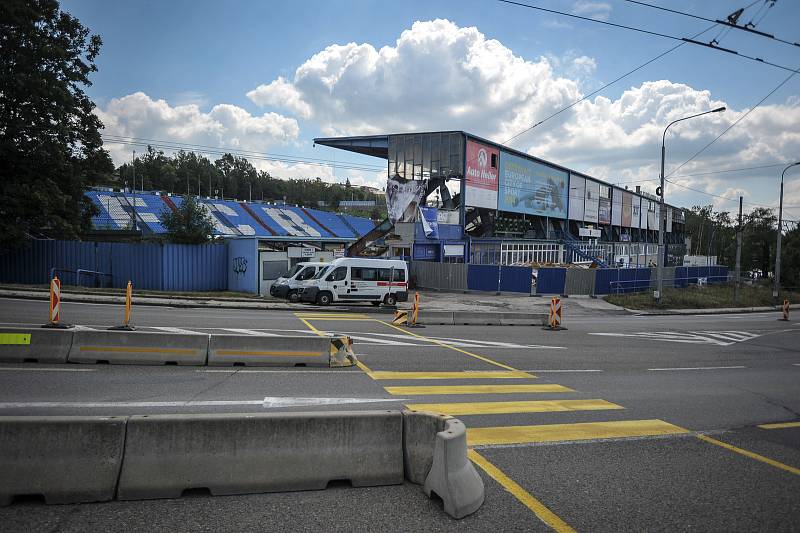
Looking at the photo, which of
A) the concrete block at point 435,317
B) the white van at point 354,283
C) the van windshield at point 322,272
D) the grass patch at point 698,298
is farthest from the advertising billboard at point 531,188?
the concrete block at point 435,317

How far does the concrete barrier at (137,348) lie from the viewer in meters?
9.82

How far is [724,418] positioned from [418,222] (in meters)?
31.5

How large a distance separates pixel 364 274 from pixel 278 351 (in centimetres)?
1411

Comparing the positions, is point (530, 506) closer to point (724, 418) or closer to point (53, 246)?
point (724, 418)

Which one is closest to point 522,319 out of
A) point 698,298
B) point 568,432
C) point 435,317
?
point 435,317

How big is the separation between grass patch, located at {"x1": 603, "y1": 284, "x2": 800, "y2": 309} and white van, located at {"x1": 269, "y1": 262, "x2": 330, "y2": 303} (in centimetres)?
1906

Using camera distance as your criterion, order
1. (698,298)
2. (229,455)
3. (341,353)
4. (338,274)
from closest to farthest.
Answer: (229,455)
(341,353)
(338,274)
(698,298)

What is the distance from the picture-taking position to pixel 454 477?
15.2 ft

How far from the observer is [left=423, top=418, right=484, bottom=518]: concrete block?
180 inches

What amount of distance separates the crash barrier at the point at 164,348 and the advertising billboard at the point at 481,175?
33139 millimetres

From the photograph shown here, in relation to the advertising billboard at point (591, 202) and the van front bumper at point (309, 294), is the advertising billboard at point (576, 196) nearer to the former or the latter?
the advertising billboard at point (591, 202)

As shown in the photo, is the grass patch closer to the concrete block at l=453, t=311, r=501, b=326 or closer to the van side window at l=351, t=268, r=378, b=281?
the concrete block at l=453, t=311, r=501, b=326

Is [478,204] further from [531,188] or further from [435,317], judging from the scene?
[435,317]

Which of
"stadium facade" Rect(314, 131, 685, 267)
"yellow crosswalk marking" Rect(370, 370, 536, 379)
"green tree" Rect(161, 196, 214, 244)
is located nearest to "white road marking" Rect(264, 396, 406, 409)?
"yellow crosswalk marking" Rect(370, 370, 536, 379)
